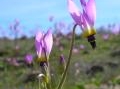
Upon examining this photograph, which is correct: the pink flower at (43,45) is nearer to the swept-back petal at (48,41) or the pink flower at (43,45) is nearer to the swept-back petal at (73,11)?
the swept-back petal at (48,41)

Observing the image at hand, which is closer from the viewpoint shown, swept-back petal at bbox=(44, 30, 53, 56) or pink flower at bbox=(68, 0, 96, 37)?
pink flower at bbox=(68, 0, 96, 37)

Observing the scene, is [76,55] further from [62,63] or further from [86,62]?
[62,63]

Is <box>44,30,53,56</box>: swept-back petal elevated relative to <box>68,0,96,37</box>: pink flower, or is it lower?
lower

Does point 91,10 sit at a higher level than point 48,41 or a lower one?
higher

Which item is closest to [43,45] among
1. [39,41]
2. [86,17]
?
[39,41]

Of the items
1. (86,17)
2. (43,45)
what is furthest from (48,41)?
(86,17)

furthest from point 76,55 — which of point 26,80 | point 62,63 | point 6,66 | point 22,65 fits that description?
point 62,63

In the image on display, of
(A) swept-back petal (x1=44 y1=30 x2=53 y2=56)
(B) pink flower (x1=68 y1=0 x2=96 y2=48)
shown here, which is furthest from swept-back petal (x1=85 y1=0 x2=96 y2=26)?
(A) swept-back petal (x1=44 y1=30 x2=53 y2=56)

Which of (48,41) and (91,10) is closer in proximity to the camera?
(91,10)

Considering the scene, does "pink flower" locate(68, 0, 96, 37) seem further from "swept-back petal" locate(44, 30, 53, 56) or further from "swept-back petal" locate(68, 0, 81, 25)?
"swept-back petal" locate(44, 30, 53, 56)

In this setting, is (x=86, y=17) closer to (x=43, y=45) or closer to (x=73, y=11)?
(x=73, y=11)

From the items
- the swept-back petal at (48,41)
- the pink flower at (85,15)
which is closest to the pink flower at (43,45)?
the swept-back petal at (48,41)
